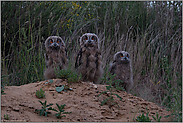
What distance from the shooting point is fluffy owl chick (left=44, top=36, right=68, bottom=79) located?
5.56m

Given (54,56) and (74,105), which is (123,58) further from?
(74,105)

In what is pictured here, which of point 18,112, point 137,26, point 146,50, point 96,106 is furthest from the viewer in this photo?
point 137,26

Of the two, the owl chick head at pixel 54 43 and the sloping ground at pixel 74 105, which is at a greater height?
the owl chick head at pixel 54 43

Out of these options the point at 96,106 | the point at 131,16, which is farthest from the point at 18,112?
the point at 131,16

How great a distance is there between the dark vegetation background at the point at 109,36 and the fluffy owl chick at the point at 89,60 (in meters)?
0.41

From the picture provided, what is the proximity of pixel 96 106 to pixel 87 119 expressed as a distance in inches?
17.1

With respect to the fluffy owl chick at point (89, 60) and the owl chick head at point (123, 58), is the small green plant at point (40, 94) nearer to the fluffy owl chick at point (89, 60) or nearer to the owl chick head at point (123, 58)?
the fluffy owl chick at point (89, 60)

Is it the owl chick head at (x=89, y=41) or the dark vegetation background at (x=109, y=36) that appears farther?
the dark vegetation background at (x=109, y=36)

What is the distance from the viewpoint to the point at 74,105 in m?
3.66

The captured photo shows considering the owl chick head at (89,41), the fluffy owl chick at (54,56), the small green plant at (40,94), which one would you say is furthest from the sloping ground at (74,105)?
the owl chick head at (89,41)

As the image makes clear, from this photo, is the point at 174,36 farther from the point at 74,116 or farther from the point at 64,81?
the point at 74,116

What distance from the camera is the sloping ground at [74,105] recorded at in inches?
127

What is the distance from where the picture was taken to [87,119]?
338 centimetres

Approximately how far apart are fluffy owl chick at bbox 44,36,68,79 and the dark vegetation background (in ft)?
0.65
